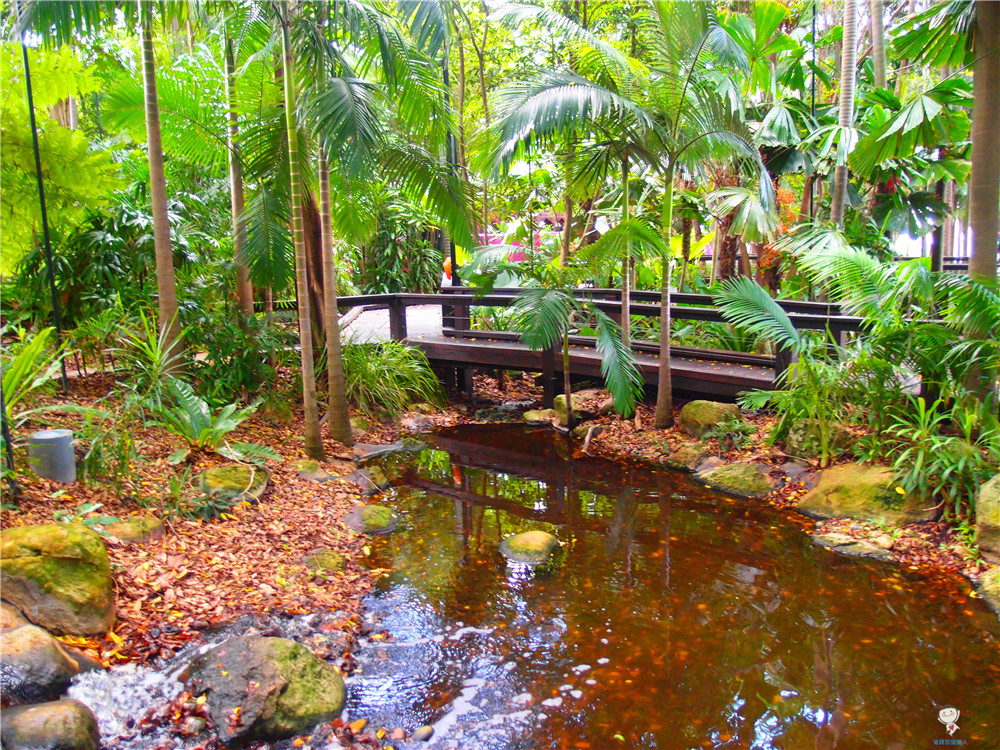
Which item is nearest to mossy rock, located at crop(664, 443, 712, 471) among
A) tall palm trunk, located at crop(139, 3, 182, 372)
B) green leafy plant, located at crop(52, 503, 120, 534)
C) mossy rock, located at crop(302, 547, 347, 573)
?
mossy rock, located at crop(302, 547, 347, 573)

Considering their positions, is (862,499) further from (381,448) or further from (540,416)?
(381,448)

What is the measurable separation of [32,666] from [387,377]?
5707 millimetres

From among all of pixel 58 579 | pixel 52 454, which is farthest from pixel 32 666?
pixel 52 454

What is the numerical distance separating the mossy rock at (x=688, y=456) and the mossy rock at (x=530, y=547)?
220cm

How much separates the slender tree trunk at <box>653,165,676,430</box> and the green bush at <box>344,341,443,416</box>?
9.65ft

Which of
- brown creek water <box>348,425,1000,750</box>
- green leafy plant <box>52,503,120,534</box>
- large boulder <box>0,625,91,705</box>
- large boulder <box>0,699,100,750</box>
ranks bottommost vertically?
brown creek water <box>348,425,1000,750</box>

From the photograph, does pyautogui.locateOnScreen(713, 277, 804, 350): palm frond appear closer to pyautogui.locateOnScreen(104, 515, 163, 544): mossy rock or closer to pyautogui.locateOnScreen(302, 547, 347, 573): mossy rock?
pyautogui.locateOnScreen(302, 547, 347, 573): mossy rock

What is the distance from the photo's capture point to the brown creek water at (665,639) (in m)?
3.26

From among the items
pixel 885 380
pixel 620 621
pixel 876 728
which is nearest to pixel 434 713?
pixel 620 621

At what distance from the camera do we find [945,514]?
204 inches

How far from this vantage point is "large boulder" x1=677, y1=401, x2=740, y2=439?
23.7ft

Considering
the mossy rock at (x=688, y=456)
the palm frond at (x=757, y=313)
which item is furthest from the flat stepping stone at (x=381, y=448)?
the palm frond at (x=757, y=313)

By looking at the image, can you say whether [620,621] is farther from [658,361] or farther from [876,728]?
[658,361]

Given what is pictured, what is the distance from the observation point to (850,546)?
5.20m
